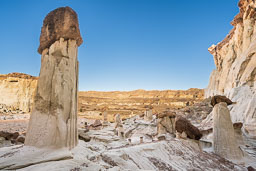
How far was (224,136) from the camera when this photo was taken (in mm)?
7742

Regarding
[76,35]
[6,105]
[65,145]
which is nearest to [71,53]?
[76,35]

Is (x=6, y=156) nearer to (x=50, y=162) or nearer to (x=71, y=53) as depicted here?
(x=50, y=162)

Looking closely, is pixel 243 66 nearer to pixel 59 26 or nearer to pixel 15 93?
pixel 59 26

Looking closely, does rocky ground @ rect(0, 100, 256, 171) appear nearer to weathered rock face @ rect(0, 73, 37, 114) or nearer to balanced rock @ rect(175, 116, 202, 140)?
balanced rock @ rect(175, 116, 202, 140)

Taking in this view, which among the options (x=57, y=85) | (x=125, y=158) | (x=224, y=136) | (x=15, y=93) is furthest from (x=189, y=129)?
(x=15, y=93)

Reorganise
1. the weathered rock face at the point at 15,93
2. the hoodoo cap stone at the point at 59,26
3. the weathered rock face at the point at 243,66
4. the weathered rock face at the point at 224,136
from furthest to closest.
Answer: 1. the weathered rock face at the point at 15,93
2. the weathered rock face at the point at 243,66
3. the weathered rock face at the point at 224,136
4. the hoodoo cap stone at the point at 59,26

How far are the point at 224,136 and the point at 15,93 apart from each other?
1917 inches

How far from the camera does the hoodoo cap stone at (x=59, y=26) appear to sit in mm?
4148

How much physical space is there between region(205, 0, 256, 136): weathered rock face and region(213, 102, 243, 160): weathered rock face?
621cm

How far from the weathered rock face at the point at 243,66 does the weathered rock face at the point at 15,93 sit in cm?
4624

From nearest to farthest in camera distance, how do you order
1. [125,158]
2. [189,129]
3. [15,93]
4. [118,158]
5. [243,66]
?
[118,158], [125,158], [189,129], [243,66], [15,93]

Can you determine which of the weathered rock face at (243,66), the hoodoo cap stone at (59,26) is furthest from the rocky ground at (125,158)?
the weathered rock face at (243,66)

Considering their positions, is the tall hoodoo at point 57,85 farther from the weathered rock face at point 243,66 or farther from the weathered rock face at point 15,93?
the weathered rock face at point 15,93

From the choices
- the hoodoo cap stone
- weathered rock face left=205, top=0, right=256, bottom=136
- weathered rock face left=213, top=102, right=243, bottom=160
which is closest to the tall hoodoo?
the hoodoo cap stone
